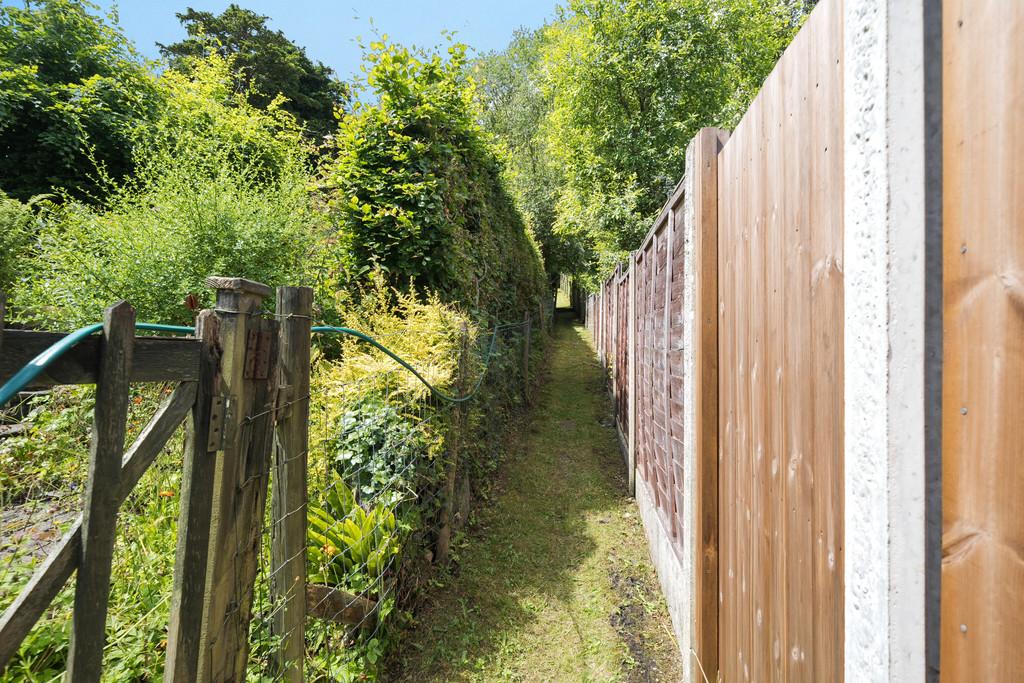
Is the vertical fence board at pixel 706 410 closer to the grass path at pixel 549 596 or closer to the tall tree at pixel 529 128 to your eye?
the grass path at pixel 549 596

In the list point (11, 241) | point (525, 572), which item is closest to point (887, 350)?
point (525, 572)

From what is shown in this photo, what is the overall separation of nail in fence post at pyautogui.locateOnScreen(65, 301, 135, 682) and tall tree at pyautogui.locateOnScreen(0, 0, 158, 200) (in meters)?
11.2

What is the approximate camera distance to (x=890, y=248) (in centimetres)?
69

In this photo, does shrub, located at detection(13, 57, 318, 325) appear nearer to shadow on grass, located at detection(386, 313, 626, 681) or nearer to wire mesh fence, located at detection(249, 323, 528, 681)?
wire mesh fence, located at detection(249, 323, 528, 681)

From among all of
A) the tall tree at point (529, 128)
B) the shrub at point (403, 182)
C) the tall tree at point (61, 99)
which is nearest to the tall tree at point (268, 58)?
the tall tree at point (529, 128)

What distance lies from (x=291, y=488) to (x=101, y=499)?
2.64 ft

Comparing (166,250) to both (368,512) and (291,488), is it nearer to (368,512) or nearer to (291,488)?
(368,512)

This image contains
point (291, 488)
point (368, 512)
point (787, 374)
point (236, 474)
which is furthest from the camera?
point (368, 512)

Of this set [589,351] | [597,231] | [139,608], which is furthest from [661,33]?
[139,608]

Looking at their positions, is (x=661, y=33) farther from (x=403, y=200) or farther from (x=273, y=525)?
(x=273, y=525)

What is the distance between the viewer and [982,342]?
576mm

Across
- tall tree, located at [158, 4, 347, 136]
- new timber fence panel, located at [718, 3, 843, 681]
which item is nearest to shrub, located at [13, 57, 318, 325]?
new timber fence panel, located at [718, 3, 843, 681]

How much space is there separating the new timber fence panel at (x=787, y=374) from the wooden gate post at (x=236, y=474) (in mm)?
1485

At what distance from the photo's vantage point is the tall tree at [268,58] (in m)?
21.0
